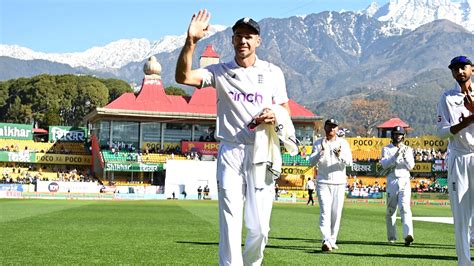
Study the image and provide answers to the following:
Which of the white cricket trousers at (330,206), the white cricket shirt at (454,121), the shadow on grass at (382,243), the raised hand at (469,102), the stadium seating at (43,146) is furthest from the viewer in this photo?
the stadium seating at (43,146)

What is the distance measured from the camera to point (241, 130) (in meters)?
7.89

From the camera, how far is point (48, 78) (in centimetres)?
12644

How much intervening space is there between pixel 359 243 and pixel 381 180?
60943 mm

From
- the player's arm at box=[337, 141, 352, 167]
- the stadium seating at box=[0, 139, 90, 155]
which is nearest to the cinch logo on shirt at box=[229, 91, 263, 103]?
the player's arm at box=[337, 141, 352, 167]

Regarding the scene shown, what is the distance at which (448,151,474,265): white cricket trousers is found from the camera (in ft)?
31.2

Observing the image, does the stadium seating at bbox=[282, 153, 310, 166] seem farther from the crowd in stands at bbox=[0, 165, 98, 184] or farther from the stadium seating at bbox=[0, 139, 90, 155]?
the stadium seating at bbox=[0, 139, 90, 155]

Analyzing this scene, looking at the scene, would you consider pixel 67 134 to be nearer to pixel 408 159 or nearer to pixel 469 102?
pixel 408 159

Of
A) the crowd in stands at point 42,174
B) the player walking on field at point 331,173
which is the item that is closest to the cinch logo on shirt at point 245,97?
the player walking on field at point 331,173

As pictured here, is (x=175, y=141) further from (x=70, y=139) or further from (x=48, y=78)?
(x=48, y=78)

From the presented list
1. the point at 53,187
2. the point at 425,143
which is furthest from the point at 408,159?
the point at 425,143

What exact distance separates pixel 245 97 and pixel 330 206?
24.0ft

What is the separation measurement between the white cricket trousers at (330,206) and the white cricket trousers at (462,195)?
16.7 ft

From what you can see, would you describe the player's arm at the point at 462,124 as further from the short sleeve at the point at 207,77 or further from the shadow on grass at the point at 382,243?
the shadow on grass at the point at 382,243

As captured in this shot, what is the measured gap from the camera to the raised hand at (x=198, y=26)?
284 inches
